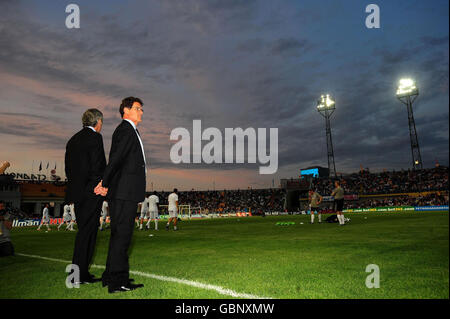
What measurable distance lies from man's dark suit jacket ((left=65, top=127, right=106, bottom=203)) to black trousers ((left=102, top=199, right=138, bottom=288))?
0.71 metres

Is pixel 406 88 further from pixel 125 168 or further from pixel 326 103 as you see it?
pixel 125 168

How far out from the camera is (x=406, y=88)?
5684 centimetres

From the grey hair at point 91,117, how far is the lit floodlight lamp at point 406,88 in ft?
209

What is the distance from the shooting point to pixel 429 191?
5291 centimetres

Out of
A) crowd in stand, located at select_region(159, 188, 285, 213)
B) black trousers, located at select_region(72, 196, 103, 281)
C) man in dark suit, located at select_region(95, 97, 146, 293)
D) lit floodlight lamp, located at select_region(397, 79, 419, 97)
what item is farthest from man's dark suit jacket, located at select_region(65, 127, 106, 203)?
crowd in stand, located at select_region(159, 188, 285, 213)

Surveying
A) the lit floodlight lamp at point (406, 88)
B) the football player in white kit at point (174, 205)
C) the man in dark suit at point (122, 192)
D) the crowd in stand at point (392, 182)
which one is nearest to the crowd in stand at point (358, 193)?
the crowd in stand at point (392, 182)

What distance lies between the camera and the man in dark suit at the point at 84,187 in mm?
4559

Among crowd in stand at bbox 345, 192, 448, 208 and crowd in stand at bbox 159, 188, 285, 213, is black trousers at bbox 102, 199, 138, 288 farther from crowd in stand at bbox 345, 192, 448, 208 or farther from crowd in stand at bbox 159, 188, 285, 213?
crowd in stand at bbox 159, 188, 285, 213

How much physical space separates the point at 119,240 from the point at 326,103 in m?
66.7

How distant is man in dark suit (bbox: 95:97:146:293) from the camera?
402 centimetres

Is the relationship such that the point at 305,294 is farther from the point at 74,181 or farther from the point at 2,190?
the point at 2,190

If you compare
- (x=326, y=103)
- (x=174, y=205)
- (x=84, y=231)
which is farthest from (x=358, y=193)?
(x=84, y=231)

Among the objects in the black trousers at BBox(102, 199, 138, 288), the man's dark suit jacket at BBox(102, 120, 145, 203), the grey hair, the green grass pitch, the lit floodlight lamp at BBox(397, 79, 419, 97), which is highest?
the lit floodlight lamp at BBox(397, 79, 419, 97)
